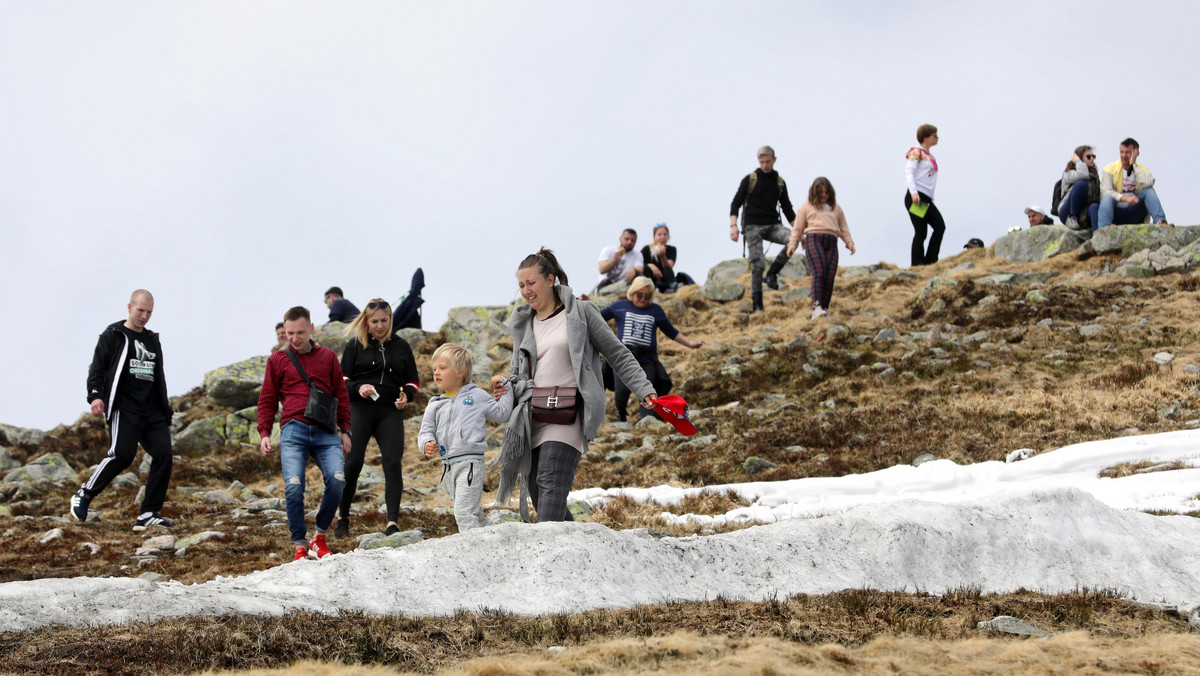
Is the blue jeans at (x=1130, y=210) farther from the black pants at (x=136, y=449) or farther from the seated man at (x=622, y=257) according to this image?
the black pants at (x=136, y=449)

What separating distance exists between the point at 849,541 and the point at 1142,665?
2738 millimetres

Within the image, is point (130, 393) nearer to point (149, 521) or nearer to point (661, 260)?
point (149, 521)

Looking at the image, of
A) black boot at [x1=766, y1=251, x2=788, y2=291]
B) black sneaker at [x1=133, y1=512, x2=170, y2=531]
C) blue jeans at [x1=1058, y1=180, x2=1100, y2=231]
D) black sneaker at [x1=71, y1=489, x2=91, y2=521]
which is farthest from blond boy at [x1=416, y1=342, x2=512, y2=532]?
blue jeans at [x1=1058, y1=180, x2=1100, y2=231]

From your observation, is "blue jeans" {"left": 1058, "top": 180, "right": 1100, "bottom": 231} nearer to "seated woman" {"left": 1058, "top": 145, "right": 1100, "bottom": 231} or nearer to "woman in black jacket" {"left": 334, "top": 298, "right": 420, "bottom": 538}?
"seated woman" {"left": 1058, "top": 145, "right": 1100, "bottom": 231}

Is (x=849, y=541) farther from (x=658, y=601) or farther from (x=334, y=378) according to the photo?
(x=334, y=378)

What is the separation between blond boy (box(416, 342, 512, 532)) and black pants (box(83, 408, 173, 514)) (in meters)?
5.24

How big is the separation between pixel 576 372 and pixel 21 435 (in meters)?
18.6

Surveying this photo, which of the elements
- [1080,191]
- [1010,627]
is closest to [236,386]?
[1010,627]

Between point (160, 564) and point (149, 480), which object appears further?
point (149, 480)

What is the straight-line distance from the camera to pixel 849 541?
261 inches

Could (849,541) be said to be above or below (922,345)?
below

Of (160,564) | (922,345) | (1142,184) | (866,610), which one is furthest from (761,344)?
(866,610)

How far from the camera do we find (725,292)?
82.7 ft

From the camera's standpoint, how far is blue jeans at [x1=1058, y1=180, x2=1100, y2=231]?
22.5 metres
